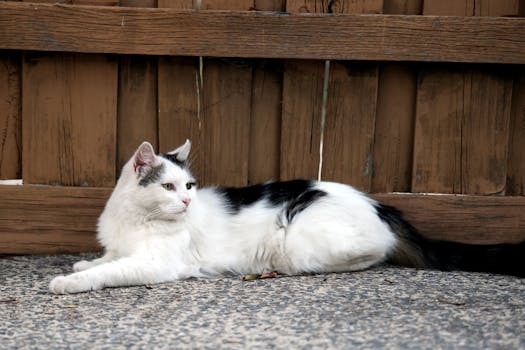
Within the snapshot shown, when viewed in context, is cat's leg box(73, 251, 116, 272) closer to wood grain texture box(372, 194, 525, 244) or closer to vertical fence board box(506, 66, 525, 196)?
wood grain texture box(372, 194, 525, 244)

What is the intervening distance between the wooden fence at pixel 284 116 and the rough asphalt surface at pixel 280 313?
2.04ft

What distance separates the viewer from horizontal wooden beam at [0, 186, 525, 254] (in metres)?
4.44

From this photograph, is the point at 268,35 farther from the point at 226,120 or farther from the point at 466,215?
the point at 466,215

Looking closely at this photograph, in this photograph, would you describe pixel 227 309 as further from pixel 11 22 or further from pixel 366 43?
pixel 11 22

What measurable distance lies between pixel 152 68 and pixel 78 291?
1.67 metres

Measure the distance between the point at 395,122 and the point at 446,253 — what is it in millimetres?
994

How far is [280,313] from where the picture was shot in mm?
3217

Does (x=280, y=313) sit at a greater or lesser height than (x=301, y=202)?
lesser

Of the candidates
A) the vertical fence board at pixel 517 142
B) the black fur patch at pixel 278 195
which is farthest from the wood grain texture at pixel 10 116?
the vertical fence board at pixel 517 142

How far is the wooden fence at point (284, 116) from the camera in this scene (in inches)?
169

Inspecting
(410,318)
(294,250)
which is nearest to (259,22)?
(294,250)

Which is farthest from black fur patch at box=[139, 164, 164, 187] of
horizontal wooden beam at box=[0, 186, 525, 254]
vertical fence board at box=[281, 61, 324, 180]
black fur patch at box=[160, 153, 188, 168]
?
vertical fence board at box=[281, 61, 324, 180]

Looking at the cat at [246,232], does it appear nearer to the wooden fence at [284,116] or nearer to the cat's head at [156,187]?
the cat's head at [156,187]

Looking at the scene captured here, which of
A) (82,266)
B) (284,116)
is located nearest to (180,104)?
(284,116)
